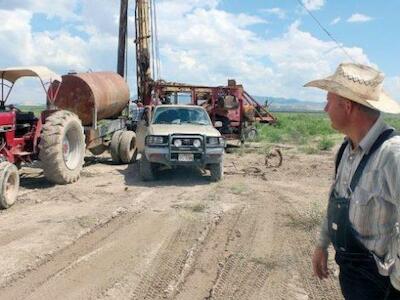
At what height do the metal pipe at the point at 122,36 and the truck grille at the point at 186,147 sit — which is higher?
the metal pipe at the point at 122,36

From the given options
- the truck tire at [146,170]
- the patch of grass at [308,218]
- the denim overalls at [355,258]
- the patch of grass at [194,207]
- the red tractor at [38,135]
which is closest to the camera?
the denim overalls at [355,258]

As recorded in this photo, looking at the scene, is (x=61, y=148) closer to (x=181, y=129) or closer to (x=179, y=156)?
(x=179, y=156)

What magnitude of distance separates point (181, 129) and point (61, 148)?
2623mm

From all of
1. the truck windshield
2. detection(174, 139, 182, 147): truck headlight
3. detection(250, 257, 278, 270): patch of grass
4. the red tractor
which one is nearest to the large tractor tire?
the red tractor

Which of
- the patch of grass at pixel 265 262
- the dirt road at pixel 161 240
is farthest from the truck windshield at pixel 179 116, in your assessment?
the patch of grass at pixel 265 262

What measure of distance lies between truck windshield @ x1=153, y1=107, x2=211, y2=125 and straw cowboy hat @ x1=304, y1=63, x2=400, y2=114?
980cm

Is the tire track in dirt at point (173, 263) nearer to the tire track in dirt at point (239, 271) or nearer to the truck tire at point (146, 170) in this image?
the tire track in dirt at point (239, 271)

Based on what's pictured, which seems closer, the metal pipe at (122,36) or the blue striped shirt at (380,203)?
the blue striped shirt at (380,203)

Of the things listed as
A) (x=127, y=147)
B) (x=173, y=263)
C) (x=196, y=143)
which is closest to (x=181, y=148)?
(x=196, y=143)

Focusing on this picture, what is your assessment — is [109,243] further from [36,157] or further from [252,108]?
[252,108]

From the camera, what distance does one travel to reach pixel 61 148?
34.7ft

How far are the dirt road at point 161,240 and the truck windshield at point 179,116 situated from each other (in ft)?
→ 5.02

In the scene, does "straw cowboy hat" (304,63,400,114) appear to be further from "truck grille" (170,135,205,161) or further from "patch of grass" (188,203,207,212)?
"truck grille" (170,135,205,161)

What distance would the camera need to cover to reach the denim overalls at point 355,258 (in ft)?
8.48
